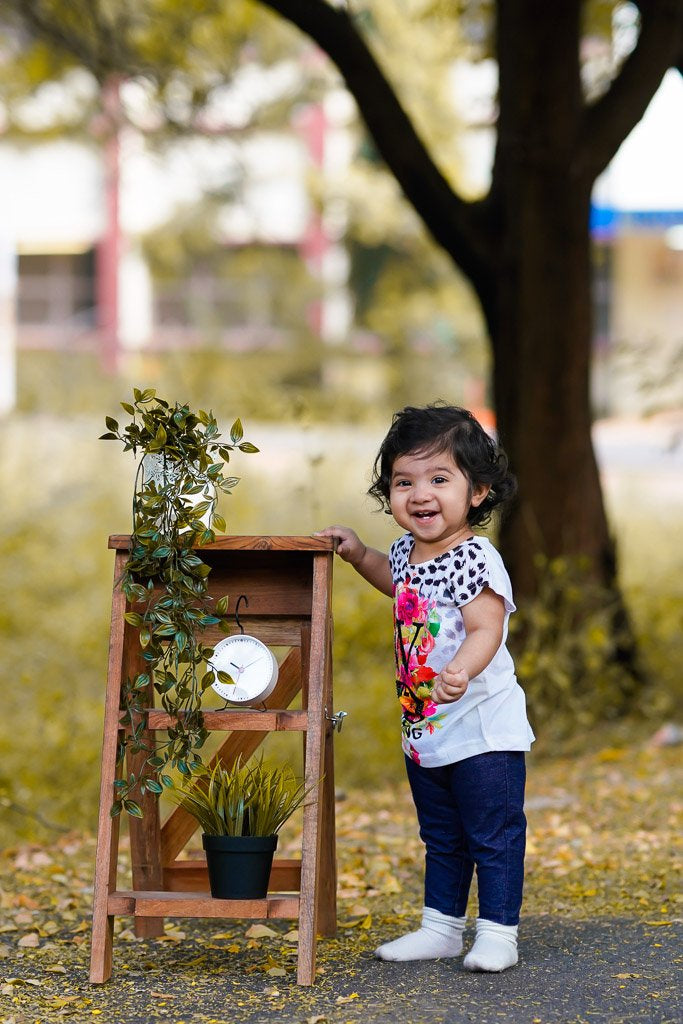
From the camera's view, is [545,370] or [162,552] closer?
[162,552]

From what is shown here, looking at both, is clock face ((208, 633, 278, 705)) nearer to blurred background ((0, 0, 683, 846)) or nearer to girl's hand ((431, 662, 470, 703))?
girl's hand ((431, 662, 470, 703))

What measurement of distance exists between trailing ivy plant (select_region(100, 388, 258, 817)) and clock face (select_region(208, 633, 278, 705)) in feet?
0.13

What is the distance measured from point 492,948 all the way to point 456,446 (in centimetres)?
125

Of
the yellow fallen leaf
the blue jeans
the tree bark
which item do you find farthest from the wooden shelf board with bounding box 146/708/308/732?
the tree bark

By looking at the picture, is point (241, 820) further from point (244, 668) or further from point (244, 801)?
point (244, 668)

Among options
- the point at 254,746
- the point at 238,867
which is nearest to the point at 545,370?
the point at 254,746

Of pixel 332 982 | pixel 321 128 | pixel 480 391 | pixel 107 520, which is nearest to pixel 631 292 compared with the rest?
pixel 480 391

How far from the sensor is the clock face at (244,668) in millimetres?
Result: 3426

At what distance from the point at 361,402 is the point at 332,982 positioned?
53.6 ft

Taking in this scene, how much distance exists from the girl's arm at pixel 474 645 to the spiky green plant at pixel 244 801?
46 centimetres

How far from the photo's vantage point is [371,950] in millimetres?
3703

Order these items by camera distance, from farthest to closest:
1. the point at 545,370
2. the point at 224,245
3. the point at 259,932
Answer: the point at 224,245 → the point at 545,370 → the point at 259,932

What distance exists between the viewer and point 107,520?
12.2 meters

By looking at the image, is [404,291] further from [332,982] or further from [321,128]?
[332,982]
